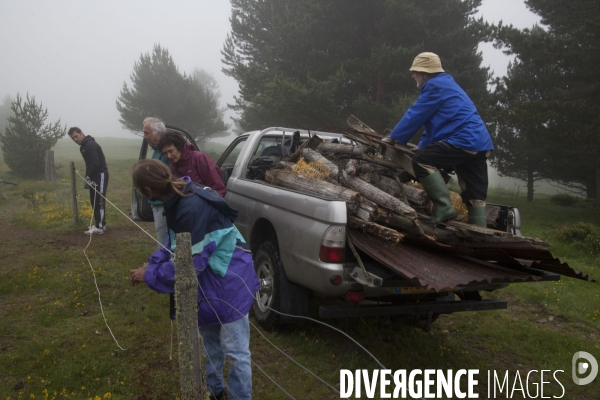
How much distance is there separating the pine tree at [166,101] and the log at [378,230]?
37.7 metres

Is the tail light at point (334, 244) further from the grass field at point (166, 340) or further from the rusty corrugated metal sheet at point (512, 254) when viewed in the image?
the grass field at point (166, 340)

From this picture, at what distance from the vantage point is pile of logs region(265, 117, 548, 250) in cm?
358

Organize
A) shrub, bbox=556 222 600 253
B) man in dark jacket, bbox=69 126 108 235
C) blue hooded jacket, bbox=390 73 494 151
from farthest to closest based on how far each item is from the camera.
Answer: shrub, bbox=556 222 600 253
man in dark jacket, bbox=69 126 108 235
blue hooded jacket, bbox=390 73 494 151

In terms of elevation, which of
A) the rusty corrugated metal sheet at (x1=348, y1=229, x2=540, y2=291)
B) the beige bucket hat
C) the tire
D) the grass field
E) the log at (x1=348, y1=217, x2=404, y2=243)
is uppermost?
the beige bucket hat

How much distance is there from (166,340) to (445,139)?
125 inches

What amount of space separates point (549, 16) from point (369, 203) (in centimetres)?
1452

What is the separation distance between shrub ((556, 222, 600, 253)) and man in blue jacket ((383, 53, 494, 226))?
6.57 m

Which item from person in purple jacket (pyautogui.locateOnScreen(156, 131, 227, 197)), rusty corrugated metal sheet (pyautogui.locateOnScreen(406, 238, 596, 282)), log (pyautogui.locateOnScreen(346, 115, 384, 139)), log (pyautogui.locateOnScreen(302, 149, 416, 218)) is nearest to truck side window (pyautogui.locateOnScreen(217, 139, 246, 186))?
person in purple jacket (pyautogui.locateOnScreen(156, 131, 227, 197))

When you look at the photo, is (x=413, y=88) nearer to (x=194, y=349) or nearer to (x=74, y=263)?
(x=74, y=263)

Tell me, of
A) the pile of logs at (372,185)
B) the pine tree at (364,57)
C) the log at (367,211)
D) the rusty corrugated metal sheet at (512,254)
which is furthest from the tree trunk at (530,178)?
the log at (367,211)

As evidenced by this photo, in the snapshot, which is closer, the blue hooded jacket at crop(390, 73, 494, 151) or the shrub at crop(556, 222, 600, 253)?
the blue hooded jacket at crop(390, 73, 494, 151)

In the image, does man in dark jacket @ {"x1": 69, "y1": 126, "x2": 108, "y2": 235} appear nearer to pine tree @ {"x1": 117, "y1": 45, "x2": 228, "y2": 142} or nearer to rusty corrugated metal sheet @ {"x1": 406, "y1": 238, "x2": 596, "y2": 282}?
rusty corrugated metal sheet @ {"x1": 406, "y1": 238, "x2": 596, "y2": 282}

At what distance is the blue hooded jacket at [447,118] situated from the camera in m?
4.04

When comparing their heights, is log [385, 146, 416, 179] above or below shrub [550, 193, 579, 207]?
above
